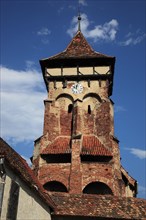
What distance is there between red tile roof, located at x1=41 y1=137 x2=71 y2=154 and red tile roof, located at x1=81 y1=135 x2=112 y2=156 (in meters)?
1.24

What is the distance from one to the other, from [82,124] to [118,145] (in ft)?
10.9

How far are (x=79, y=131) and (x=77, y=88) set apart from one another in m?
4.20

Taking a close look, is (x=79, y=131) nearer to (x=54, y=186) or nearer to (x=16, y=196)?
(x=54, y=186)

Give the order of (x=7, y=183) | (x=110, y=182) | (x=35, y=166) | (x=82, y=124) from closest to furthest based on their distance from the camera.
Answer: (x=7, y=183) → (x=110, y=182) → (x=35, y=166) → (x=82, y=124)

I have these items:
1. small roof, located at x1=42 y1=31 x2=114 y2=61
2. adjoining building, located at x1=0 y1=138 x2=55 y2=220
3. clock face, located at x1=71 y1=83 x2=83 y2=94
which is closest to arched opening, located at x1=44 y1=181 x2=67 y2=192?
clock face, located at x1=71 y1=83 x2=83 y2=94

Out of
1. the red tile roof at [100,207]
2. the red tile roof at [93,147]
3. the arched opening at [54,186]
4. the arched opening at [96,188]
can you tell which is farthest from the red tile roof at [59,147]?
the red tile roof at [100,207]

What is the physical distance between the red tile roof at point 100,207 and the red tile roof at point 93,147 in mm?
5480

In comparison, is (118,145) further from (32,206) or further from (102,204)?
(32,206)

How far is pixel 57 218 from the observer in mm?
16422

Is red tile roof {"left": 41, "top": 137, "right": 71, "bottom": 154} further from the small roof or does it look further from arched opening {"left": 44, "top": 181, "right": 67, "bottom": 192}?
the small roof

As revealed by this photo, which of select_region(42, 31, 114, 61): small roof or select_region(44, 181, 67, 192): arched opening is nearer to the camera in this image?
select_region(44, 181, 67, 192): arched opening

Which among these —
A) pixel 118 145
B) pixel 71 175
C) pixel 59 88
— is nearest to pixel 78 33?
pixel 59 88

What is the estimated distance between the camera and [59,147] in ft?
80.2

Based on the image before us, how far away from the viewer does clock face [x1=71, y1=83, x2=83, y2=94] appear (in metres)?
27.5
